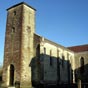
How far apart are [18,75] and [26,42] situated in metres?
5.81

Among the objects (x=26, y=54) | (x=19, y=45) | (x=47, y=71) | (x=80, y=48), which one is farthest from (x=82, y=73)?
(x=19, y=45)

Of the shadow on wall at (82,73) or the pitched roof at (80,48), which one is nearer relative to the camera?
the shadow on wall at (82,73)

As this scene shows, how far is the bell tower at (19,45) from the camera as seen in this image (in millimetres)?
33000

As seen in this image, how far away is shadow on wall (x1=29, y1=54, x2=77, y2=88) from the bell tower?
41.4 inches

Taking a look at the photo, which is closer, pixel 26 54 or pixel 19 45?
pixel 19 45

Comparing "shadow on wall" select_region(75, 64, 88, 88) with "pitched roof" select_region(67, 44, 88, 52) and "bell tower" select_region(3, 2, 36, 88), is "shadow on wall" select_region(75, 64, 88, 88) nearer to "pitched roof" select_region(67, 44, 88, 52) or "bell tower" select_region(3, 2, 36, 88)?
"pitched roof" select_region(67, 44, 88, 52)

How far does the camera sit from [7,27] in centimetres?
3709

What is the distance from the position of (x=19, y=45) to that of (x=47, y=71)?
6.72 m

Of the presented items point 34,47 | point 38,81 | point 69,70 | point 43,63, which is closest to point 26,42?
point 34,47

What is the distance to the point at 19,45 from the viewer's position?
33.8 m

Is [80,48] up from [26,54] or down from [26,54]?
up

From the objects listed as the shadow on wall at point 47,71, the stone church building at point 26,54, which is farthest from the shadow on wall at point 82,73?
the stone church building at point 26,54

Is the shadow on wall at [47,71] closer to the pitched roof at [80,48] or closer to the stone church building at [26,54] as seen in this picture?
the stone church building at [26,54]

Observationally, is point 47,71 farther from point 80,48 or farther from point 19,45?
point 80,48
